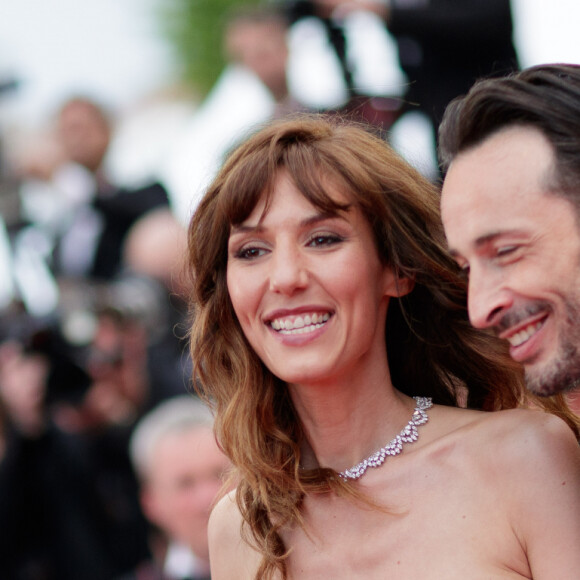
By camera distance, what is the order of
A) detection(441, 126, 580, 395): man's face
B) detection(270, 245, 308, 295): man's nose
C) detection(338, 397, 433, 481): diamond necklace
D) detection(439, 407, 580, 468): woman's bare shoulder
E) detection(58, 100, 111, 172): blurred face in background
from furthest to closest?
detection(58, 100, 111, 172): blurred face in background
detection(338, 397, 433, 481): diamond necklace
detection(270, 245, 308, 295): man's nose
detection(439, 407, 580, 468): woman's bare shoulder
detection(441, 126, 580, 395): man's face

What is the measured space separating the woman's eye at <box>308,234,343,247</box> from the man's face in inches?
16.2

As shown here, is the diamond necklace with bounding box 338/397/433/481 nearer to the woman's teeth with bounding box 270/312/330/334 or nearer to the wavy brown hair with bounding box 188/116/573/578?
the wavy brown hair with bounding box 188/116/573/578

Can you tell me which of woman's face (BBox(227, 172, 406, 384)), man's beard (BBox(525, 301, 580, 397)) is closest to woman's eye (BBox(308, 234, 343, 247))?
woman's face (BBox(227, 172, 406, 384))

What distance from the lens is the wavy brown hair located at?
304 cm

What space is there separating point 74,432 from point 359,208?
2808mm

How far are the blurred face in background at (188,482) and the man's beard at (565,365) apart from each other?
2321 millimetres

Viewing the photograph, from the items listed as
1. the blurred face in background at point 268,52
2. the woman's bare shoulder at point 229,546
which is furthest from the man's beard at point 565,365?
the blurred face in background at point 268,52

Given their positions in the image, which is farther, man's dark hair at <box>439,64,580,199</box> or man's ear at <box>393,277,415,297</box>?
man's ear at <box>393,277,415,297</box>

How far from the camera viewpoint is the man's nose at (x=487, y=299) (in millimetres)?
2555

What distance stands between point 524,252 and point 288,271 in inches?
26.5

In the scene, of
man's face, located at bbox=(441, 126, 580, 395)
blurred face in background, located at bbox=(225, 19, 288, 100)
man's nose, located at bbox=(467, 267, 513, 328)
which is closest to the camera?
man's face, located at bbox=(441, 126, 580, 395)

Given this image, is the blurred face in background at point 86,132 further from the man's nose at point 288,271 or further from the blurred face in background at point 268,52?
the man's nose at point 288,271

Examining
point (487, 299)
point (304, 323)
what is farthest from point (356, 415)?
point (487, 299)

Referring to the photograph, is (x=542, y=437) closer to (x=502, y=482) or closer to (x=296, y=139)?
(x=502, y=482)
